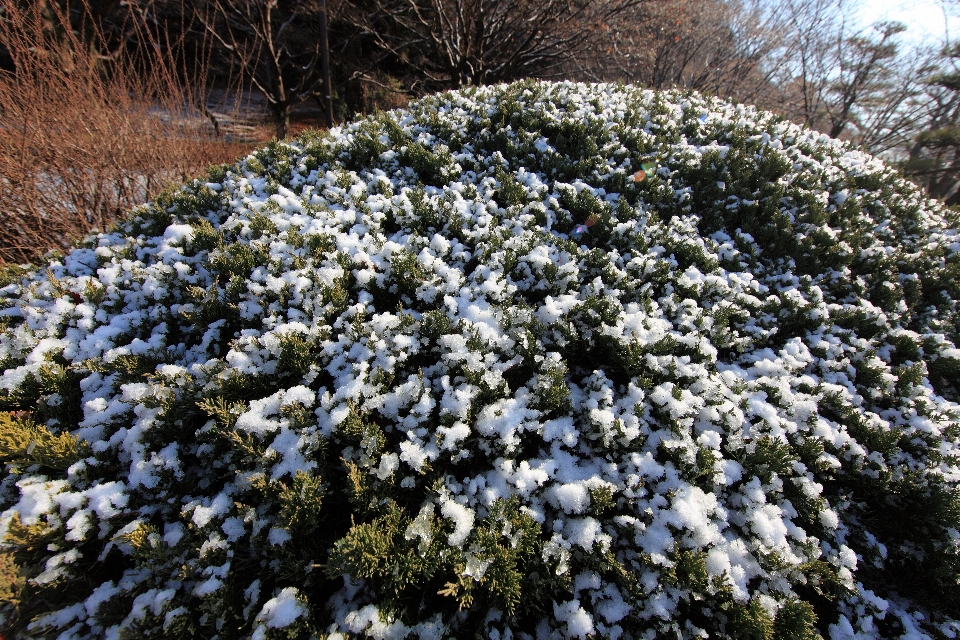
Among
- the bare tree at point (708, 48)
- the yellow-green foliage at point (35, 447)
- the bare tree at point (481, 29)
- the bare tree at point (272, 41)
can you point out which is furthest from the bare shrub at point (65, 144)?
the bare tree at point (708, 48)

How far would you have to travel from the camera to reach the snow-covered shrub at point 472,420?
67.1 inches

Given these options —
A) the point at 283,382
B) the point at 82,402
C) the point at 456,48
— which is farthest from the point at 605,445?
the point at 456,48

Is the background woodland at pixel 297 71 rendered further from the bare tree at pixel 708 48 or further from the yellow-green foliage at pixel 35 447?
the yellow-green foliage at pixel 35 447

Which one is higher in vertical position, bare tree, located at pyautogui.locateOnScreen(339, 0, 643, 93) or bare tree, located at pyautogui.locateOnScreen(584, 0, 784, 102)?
bare tree, located at pyautogui.locateOnScreen(584, 0, 784, 102)

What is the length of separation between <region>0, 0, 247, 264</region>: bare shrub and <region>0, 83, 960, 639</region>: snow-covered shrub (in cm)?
112

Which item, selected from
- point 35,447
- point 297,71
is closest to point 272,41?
point 297,71

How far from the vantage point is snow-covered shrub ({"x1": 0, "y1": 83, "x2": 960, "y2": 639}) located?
1703 millimetres

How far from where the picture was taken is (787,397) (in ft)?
7.97

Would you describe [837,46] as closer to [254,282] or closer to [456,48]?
[456,48]

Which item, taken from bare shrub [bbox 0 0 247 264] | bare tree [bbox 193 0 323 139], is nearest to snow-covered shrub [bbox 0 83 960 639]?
bare shrub [bbox 0 0 247 264]

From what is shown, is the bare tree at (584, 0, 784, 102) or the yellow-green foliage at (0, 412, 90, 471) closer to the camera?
the yellow-green foliage at (0, 412, 90, 471)

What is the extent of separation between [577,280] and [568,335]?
20.5 inches

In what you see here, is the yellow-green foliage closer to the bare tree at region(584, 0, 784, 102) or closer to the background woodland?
the background woodland

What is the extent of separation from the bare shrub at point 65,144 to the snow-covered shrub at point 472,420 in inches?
44.1
